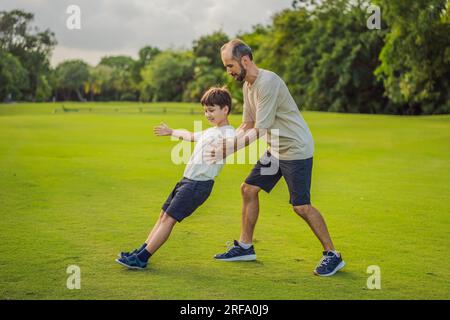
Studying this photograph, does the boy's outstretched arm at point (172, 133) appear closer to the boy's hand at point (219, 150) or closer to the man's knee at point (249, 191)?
the boy's hand at point (219, 150)

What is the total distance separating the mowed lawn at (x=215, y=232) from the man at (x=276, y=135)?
538 millimetres

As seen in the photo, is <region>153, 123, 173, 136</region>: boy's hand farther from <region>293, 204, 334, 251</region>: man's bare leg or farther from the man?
<region>293, 204, 334, 251</region>: man's bare leg

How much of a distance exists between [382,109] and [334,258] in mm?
57364

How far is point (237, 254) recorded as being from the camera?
263 inches

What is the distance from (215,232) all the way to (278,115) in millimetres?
2423

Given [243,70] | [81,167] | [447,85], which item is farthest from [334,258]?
[447,85]

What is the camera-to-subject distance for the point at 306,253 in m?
7.05

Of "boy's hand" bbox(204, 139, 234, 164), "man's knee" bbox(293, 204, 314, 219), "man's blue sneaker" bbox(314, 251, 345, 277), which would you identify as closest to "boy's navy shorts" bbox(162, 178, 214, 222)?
"boy's hand" bbox(204, 139, 234, 164)

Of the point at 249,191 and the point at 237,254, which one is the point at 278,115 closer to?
the point at 249,191

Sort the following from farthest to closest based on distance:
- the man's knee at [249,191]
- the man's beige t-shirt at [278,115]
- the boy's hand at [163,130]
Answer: the man's knee at [249,191] → the boy's hand at [163,130] → the man's beige t-shirt at [278,115]

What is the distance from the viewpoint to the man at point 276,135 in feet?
19.6

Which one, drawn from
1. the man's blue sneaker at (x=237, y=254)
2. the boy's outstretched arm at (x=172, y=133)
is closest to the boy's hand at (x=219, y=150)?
the boy's outstretched arm at (x=172, y=133)

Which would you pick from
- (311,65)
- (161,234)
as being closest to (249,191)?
(161,234)
